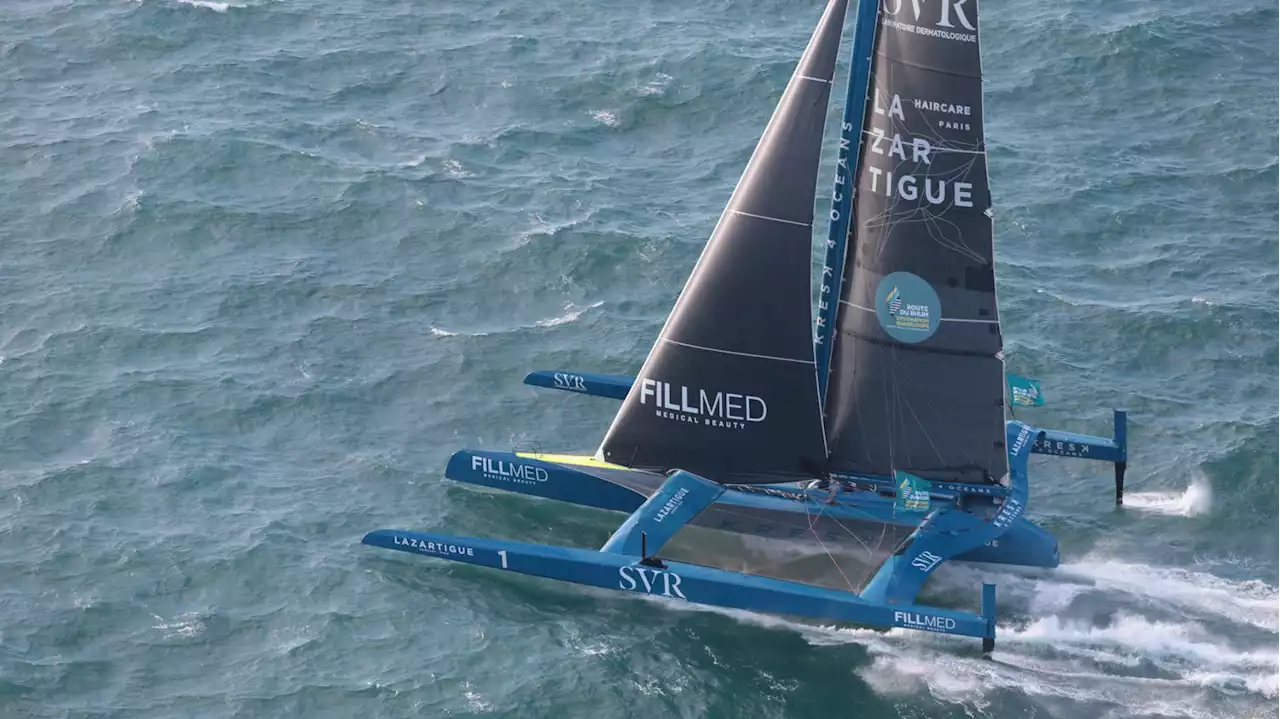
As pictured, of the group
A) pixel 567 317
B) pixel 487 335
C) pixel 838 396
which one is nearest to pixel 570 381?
pixel 487 335

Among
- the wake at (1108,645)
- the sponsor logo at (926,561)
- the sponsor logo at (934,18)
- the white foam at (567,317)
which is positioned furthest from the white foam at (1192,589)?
the white foam at (567,317)

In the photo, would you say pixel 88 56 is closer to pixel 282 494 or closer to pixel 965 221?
pixel 282 494

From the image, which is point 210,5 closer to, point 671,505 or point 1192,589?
point 671,505

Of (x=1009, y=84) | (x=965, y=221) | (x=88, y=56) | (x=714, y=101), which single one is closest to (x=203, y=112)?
(x=88, y=56)

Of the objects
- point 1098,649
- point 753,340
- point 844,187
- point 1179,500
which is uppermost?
point 844,187

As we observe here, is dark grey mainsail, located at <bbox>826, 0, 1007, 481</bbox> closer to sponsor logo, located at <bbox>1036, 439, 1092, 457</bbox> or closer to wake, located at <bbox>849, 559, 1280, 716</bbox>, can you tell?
wake, located at <bbox>849, 559, 1280, 716</bbox>

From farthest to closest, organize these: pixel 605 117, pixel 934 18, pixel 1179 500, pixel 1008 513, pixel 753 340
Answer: pixel 605 117, pixel 1179 500, pixel 753 340, pixel 1008 513, pixel 934 18

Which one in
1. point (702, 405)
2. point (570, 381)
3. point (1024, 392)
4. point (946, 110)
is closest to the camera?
point (946, 110)
